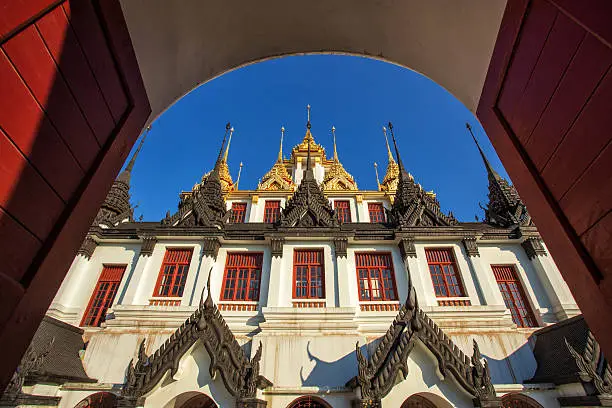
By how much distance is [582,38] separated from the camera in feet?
5.23

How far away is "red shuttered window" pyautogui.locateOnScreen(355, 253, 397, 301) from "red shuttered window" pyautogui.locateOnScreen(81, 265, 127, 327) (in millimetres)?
10199

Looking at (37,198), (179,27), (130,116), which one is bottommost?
(37,198)

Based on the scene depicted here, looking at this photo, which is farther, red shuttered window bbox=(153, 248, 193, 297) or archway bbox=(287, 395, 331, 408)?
red shuttered window bbox=(153, 248, 193, 297)

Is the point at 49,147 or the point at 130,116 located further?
the point at 130,116

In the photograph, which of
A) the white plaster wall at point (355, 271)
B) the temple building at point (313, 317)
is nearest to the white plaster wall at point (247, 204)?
the temple building at point (313, 317)

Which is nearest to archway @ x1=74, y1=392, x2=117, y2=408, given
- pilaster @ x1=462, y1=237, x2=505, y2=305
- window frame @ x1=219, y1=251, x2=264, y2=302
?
window frame @ x1=219, y1=251, x2=264, y2=302

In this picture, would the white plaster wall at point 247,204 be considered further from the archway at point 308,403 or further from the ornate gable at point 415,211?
the archway at point 308,403

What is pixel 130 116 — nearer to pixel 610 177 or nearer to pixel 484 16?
pixel 484 16

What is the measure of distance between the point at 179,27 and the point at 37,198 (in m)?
1.84

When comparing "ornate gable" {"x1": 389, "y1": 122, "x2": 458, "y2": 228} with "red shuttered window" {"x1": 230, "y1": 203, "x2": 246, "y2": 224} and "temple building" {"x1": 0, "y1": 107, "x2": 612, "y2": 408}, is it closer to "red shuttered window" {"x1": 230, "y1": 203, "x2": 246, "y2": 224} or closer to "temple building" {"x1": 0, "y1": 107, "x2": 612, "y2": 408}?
"temple building" {"x1": 0, "y1": 107, "x2": 612, "y2": 408}

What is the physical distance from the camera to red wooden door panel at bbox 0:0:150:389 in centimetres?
143

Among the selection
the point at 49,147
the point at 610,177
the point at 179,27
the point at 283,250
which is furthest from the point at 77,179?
the point at 283,250

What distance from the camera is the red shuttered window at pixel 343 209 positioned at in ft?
69.6

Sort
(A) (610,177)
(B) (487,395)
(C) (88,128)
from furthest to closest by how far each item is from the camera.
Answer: (B) (487,395)
(C) (88,128)
(A) (610,177)
